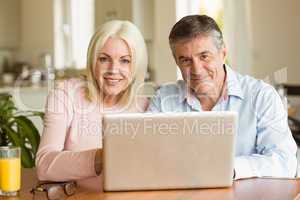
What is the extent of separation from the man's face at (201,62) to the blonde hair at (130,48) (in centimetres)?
13

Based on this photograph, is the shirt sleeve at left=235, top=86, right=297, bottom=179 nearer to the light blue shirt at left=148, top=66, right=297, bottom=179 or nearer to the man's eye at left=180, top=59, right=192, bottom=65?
the light blue shirt at left=148, top=66, right=297, bottom=179

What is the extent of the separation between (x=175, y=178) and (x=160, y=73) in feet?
10.2

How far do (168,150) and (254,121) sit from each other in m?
0.53

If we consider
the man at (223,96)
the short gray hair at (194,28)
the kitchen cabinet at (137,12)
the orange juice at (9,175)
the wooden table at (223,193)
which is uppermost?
the kitchen cabinet at (137,12)

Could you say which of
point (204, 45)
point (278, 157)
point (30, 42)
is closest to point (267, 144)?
point (278, 157)

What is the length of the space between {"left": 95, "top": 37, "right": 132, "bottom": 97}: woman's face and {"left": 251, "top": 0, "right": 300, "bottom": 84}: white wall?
3.35m

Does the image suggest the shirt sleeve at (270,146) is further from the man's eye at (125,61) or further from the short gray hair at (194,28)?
the man's eye at (125,61)

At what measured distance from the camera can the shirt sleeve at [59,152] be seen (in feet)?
6.19

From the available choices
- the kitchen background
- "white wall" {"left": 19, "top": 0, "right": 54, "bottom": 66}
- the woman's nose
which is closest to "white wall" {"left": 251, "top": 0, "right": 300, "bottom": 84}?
the kitchen background

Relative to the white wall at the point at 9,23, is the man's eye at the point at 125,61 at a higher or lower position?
lower

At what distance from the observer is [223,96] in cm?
220

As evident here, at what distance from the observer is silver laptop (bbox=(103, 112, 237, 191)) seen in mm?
1683

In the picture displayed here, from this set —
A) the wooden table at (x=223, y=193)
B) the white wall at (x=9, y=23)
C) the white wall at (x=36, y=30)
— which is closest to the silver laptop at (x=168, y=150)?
the wooden table at (x=223, y=193)

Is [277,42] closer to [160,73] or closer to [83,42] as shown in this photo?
[160,73]
